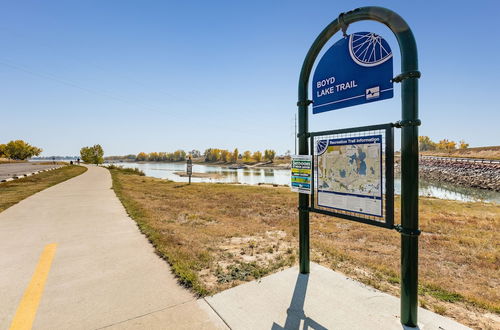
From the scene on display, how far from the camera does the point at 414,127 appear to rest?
2.38 m

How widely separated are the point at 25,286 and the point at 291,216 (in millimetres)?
7577

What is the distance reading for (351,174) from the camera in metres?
3.05

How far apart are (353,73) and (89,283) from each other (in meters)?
4.49

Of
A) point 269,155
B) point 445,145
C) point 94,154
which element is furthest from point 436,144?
point 94,154

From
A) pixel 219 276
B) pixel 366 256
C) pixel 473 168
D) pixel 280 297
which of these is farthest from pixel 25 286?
pixel 473 168

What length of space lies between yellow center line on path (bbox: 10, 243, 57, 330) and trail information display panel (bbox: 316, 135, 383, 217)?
12.0 feet

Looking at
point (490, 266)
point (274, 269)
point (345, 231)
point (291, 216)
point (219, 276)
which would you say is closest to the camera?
point (219, 276)

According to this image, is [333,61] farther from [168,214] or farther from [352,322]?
[168,214]

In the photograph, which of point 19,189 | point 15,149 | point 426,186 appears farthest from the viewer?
point 15,149

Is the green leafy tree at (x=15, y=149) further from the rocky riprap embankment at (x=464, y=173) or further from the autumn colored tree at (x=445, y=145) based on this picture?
the autumn colored tree at (x=445, y=145)

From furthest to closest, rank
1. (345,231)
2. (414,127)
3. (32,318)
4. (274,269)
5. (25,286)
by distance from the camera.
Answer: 1. (345,231)
2. (274,269)
3. (25,286)
4. (32,318)
5. (414,127)

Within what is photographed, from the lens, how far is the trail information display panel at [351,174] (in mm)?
2795

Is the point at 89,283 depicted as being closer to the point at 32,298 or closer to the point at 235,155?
the point at 32,298

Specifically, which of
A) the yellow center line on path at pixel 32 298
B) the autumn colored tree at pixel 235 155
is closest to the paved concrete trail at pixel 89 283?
the yellow center line on path at pixel 32 298
